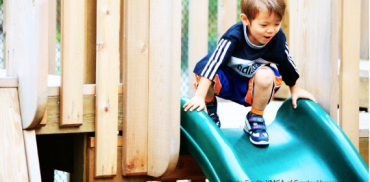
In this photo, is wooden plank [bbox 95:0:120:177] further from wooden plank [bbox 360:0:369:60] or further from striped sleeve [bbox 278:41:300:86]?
wooden plank [bbox 360:0:369:60]

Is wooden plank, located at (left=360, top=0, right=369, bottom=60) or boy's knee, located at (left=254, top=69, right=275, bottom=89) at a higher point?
wooden plank, located at (left=360, top=0, right=369, bottom=60)

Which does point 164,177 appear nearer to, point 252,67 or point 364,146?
point 252,67

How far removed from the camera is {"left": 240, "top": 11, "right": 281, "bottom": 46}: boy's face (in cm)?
165

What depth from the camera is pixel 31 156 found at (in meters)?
1.49

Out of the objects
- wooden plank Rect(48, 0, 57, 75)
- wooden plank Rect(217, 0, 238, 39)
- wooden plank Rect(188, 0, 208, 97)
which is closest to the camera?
wooden plank Rect(48, 0, 57, 75)

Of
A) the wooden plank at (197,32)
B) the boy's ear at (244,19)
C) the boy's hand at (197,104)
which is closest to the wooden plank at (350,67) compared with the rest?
the boy's ear at (244,19)

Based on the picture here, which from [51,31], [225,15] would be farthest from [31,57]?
[225,15]

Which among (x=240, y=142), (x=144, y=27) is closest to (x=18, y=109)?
(x=144, y=27)

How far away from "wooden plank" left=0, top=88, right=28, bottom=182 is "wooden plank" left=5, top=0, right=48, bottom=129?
3 cm

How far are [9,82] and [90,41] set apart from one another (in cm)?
38

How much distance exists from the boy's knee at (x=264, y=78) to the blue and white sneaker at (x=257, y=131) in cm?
16

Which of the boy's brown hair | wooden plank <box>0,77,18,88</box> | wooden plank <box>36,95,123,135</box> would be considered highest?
the boy's brown hair

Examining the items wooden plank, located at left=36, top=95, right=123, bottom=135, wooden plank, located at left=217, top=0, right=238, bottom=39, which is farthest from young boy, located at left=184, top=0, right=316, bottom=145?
wooden plank, located at left=217, top=0, right=238, bottom=39

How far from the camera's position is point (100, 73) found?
62.1 inches
